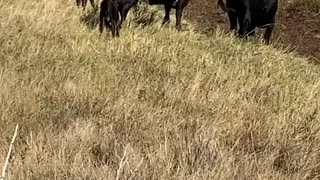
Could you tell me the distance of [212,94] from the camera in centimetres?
534

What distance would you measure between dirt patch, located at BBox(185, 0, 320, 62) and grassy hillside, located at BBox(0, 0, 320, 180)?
12.8 ft

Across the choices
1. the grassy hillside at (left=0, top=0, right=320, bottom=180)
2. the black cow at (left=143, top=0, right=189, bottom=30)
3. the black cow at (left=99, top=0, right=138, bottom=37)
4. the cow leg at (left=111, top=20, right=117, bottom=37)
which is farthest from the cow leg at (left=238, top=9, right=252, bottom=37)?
the cow leg at (left=111, top=20, right=117, bottom=37)

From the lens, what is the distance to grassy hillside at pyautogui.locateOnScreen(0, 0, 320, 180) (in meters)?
3.74

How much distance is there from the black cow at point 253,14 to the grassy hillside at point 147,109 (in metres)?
1.50

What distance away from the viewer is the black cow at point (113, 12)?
8.44 metres

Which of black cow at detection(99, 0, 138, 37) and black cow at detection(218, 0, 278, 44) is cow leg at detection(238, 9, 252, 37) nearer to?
black cow at detection(218, 0, 278, 44)

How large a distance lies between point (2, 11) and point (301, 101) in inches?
158

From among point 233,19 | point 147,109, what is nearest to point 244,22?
point 233,19

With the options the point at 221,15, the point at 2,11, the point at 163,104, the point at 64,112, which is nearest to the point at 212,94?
the point at 163,104

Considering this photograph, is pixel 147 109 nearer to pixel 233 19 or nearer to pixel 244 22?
pixel 244 22

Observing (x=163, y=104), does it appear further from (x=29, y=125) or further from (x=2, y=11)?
(x=2, y=11)

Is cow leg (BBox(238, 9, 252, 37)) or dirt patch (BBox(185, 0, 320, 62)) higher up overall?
cow leg (BBox(238, 9, 252, 37))

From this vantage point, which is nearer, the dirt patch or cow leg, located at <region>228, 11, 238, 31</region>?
cow leg, located at <region>228, 11, 238, 31</region>

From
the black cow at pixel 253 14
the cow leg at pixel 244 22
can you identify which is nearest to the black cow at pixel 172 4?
the black cow at pixel 253 14
